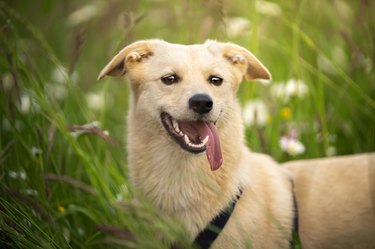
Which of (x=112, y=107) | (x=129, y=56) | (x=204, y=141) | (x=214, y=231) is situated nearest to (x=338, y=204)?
(x=214, y=231)

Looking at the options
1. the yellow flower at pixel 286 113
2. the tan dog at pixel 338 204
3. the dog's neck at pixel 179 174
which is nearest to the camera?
the dog's neck at pixel 179 174

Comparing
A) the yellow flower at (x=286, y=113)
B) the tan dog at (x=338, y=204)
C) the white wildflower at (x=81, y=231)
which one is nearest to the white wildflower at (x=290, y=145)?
the yellow flower at (x=286, y=113)

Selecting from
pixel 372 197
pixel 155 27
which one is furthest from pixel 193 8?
pixel 155 27

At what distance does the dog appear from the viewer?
297 centimetres

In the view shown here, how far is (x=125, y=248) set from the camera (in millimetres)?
2904

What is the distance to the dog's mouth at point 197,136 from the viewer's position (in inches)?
115

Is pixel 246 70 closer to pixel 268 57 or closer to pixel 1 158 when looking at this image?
pixel 1 158

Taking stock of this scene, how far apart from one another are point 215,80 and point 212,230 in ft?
2.78

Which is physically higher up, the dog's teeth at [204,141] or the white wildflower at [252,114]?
the dog's teeth at [204,141]

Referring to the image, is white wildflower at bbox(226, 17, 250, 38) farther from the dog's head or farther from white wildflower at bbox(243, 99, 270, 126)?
the dog's head

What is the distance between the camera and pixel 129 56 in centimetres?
318

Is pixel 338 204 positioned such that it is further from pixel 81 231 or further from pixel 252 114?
pixel 81 231

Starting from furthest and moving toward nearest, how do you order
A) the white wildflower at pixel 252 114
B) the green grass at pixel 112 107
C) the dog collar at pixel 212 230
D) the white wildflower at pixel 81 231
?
the white wildflower at pixel 252 114
the white wildflower at pixel 81 231
the dog collar at pixel 212 230
the green grass at pixel 112 107

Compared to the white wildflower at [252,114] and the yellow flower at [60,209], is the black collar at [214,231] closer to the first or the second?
the yellow flower at [60,209]
